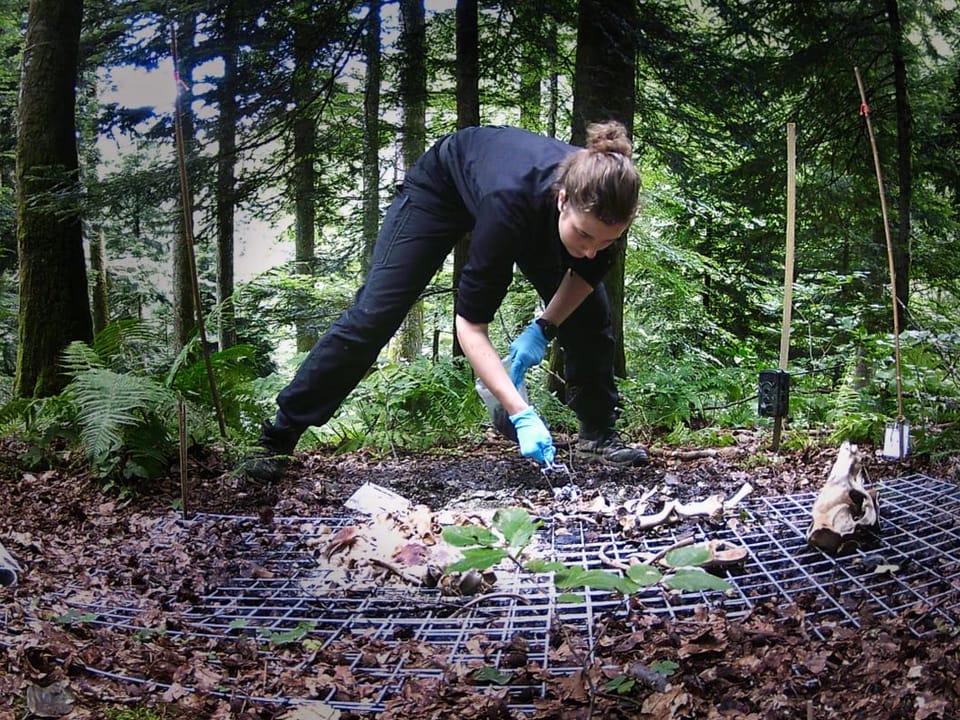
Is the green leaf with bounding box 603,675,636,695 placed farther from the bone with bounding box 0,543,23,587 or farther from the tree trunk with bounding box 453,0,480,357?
the tree trunk with bounding box 453,0,480,357

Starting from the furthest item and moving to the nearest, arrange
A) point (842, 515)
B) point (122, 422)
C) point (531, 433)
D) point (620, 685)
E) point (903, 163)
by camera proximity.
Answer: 1. point (903, 163)
2. point (122, 422)
3. point (531, 433)
4. point (842, 515)
5. point (620, 685)

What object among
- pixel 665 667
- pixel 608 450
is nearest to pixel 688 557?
pixel 665 667

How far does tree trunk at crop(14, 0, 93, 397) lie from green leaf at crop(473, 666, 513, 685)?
3759mm

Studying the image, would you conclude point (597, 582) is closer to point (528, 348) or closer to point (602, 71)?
point (528, 348)

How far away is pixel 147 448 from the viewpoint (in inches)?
113

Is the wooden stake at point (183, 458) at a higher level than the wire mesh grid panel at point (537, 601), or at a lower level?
higher

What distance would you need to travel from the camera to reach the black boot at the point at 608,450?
3.18 m

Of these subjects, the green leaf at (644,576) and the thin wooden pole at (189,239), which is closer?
the green leaf at (644,576)

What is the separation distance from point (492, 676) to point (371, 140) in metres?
5.19

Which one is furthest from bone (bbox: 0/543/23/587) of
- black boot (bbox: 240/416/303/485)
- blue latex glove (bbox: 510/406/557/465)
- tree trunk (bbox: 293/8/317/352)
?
tree trunk (bbox: 293/8/317/352)

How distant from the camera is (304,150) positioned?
5.25m

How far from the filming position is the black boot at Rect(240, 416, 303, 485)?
295 cm

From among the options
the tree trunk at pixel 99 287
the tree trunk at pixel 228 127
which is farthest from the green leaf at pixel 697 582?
the tree trunk at pixel 99 287

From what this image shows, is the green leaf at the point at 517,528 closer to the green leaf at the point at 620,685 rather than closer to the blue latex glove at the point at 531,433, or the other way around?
the green leaf at the point at 620,685
